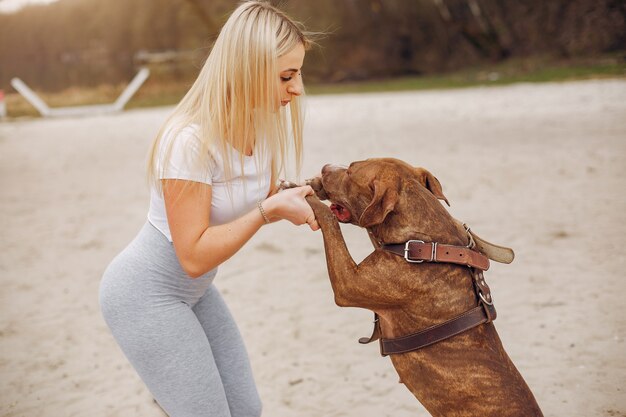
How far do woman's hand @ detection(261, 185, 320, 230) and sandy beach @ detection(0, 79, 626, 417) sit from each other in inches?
74.9

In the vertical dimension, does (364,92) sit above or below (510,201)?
below

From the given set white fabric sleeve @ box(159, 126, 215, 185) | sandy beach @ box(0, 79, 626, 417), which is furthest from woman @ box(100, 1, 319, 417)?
sandy beach @ box(0, 79, 626, 417)

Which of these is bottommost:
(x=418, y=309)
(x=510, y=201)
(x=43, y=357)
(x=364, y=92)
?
(x=364, y=92)

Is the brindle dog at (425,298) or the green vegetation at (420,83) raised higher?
the brindle dog at (425,298)

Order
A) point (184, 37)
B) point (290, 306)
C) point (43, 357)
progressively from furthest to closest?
point (184, 37)
point (290, 306)
point (43, 357)

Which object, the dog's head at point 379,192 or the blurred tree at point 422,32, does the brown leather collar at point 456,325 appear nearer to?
the dog's head at point 379,192

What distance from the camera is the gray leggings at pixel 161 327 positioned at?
8.70ft

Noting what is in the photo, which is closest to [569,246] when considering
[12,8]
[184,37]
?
[184,37]

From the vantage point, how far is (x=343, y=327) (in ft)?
17.6

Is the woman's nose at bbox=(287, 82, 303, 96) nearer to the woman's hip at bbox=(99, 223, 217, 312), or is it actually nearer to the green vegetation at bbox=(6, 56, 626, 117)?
the woman's hip at bbox=(99, 223, 217, 312)

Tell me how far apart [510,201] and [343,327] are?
4.06 metres

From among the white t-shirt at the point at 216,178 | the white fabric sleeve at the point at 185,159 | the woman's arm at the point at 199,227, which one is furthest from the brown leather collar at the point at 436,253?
the white fabric sleeve at the point at 185,159

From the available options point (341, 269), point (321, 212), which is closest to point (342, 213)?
point (321, 212)

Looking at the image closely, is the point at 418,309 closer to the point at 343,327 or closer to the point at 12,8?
the point at 343,327
